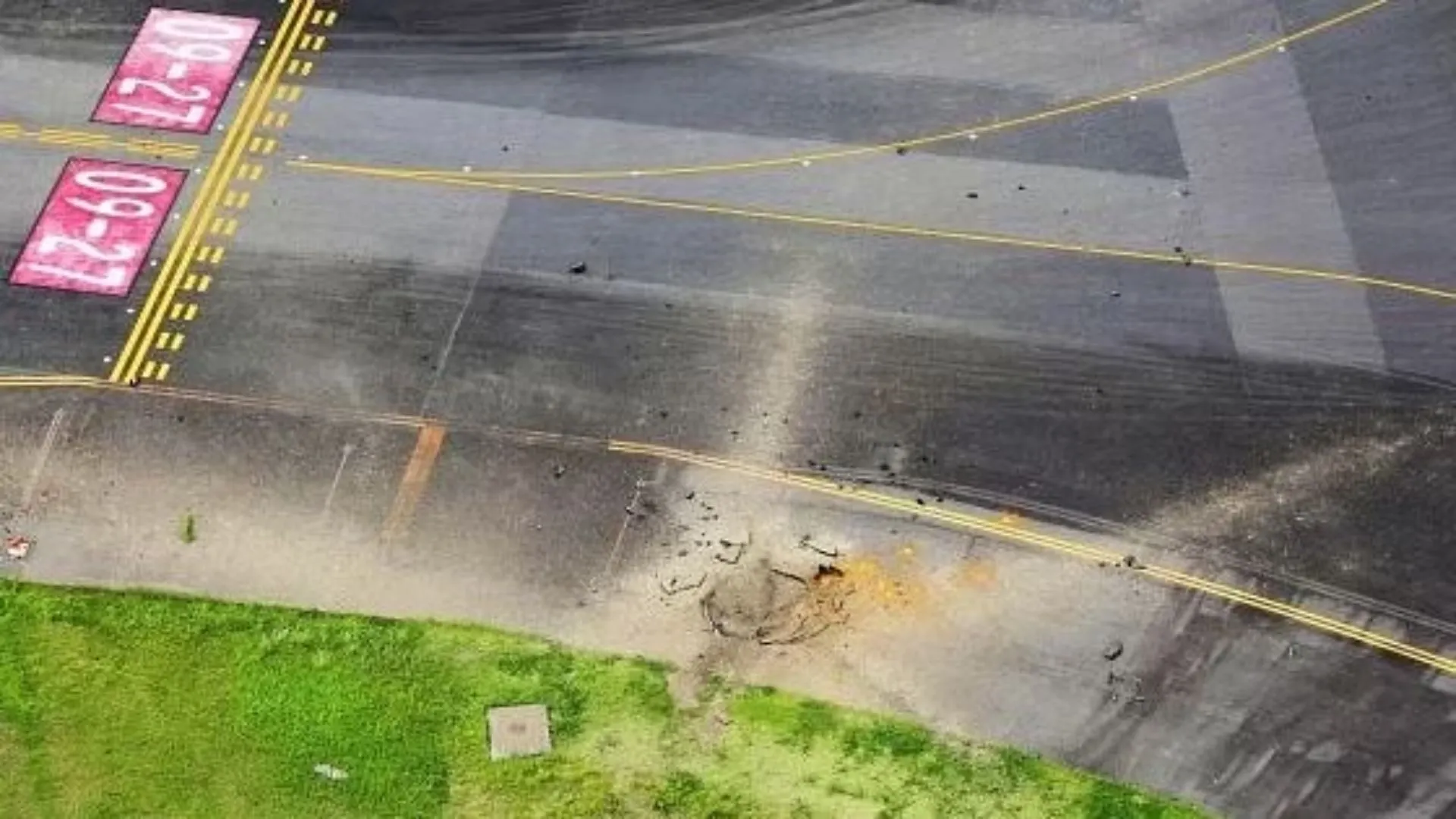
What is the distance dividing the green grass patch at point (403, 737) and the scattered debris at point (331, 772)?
8 centimetres

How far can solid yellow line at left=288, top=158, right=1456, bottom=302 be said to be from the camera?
105 ft

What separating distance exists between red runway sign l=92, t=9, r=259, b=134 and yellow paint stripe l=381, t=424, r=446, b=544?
1003cm

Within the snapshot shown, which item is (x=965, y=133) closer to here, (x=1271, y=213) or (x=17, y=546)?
(x=1271, y=213)

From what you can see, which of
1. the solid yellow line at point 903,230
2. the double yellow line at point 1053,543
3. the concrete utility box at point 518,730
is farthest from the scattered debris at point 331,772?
the solid yellow line at point 903,230

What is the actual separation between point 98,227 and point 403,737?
1405cm

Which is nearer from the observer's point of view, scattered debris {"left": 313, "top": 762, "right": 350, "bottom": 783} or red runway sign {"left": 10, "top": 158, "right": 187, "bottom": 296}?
scattered debris {"left": 313, "top": 762, "right": 350, "bottom": 783}

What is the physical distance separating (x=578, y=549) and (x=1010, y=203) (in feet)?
41.0

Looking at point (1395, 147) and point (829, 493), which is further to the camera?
point (1395, 147)

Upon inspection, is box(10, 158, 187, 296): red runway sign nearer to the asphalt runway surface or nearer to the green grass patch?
the asphalt runway surface

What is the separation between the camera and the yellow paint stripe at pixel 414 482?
2816 centimetres

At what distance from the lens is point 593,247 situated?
32219 mm

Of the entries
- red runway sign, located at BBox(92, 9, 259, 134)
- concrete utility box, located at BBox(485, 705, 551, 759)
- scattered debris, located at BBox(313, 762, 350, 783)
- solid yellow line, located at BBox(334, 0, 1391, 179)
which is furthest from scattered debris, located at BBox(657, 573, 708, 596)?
red runway sign, located at BBox(92, 9, 259, 134)

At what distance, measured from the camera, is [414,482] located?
2872cm

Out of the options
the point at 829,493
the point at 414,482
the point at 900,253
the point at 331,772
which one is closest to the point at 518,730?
the point at 331,772
